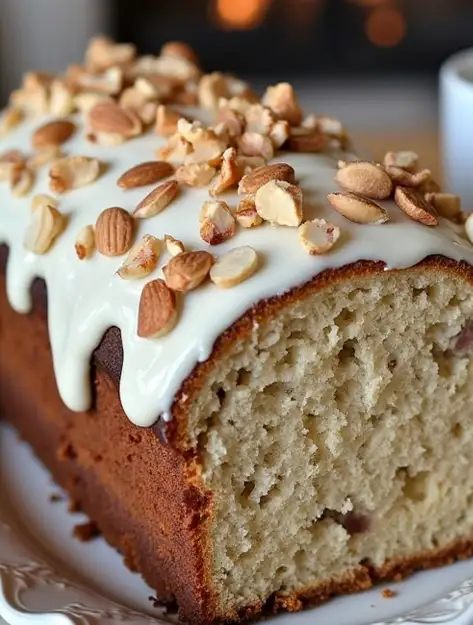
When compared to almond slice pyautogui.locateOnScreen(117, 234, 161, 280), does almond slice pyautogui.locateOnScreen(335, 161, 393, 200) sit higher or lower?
higher

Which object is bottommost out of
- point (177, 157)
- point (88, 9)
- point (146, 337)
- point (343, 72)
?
point (343, 72)

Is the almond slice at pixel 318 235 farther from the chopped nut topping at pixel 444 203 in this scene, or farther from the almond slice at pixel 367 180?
the chopped nut topping at pixel 444 203

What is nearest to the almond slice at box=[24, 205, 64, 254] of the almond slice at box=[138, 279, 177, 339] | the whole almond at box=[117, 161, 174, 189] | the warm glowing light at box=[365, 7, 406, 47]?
the whole almond at box=[117, 161, 174, 189]

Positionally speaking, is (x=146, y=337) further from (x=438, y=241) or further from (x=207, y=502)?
(x=438, y=241)

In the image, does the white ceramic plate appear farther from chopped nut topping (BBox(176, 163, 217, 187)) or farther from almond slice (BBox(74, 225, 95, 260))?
chopped nut topping (BBox(176, 163, 217, 187))

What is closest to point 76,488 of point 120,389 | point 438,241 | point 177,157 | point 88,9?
point 120,389

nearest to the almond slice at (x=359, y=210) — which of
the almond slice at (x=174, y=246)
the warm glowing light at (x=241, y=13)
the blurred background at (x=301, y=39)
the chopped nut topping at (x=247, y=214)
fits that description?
the chopped nut topping at (x=247, y=214)
